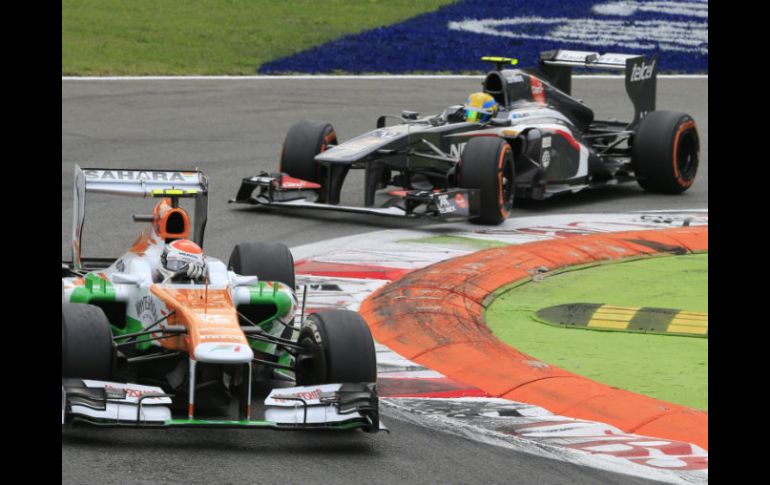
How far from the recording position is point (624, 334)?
10453 mm

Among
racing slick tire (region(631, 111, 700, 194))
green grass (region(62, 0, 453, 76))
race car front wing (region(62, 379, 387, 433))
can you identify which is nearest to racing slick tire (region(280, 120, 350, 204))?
racing slick tire (region(631, 111, 700, 194))

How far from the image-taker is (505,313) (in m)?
11.1

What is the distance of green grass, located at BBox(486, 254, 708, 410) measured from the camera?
9180 millimetres

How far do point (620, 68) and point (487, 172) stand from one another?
139 inches

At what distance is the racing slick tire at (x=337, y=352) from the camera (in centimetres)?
765

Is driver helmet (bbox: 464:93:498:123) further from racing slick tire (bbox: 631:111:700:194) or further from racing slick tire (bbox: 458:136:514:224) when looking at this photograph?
racing slick tire (bbox: 631:111:700:194)

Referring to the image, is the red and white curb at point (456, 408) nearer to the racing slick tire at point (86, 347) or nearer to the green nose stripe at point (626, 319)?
the green nose stripe at point (626, 319)

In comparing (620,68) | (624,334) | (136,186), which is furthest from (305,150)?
(136,186)

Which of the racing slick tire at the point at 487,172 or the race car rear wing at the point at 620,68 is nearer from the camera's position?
the racing slick tire at the point at 487,172

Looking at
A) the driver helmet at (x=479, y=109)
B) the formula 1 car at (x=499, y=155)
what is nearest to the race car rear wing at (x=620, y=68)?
the formula 1 car at (x=499, y=155)

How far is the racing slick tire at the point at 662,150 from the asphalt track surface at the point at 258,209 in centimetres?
24

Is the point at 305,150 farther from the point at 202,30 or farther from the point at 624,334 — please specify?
the point at 202,30
